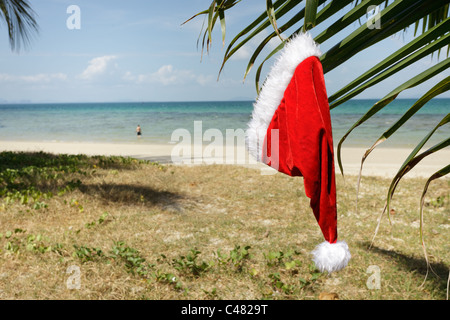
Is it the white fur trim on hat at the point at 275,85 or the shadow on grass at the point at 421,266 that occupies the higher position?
the white fur trim on hat at the point at 275,85

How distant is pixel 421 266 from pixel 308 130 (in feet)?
7.97

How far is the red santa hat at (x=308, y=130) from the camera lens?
0.98 m

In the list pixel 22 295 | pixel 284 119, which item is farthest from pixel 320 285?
pixel 22 295

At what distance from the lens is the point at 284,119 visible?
1127 mm

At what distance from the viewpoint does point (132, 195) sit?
174 inches

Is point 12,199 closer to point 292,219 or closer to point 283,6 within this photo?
point 292,219

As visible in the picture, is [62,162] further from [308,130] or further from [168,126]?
[168,126]

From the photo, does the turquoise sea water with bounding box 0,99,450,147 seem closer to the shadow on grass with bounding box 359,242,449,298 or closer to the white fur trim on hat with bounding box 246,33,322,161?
the shadow on grass with bounding box 359,242,449,298

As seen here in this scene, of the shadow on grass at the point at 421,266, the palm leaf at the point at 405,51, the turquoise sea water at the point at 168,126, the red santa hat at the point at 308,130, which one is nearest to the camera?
the palm leaf at the point at 405,51

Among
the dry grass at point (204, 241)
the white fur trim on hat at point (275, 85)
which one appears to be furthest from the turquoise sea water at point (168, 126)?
the white fur trim on hat at point (275, 85)

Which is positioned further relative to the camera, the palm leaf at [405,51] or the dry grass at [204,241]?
the dry grass at [204,241]

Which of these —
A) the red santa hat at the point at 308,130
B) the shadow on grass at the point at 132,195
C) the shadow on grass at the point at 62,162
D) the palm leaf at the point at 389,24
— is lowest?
the shadow on grass at the point at 132,195

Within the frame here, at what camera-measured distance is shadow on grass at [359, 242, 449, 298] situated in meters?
2.56

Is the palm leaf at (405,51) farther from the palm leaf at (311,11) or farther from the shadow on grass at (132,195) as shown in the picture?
the shadow on grass at (132,195)
